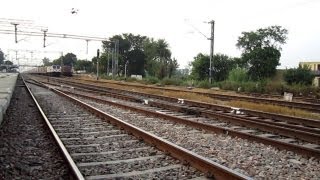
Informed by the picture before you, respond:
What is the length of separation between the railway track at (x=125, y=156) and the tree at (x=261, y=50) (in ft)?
238

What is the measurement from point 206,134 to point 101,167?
4192 millimetres

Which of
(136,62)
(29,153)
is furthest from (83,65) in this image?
(29,153)

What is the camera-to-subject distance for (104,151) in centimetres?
862

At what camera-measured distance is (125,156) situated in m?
8.12

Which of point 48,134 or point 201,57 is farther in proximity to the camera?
point 201,57

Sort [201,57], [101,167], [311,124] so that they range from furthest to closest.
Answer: [201,57]
[311,124]
[101,167]

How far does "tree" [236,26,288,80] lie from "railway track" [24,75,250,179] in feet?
238

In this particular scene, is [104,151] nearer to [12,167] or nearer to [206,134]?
[12,167]

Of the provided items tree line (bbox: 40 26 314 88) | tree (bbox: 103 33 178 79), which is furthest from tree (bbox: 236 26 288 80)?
tree (bbox: 103 33 178 79)

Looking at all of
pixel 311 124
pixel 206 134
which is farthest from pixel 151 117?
pixel 311 124

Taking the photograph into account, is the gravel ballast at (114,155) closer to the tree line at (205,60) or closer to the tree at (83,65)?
the tree line at (205,60)

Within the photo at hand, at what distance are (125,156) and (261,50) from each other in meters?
91.9

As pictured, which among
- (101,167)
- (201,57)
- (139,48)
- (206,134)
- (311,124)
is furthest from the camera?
(139,48)

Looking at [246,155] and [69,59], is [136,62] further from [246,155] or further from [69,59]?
[246,155]
